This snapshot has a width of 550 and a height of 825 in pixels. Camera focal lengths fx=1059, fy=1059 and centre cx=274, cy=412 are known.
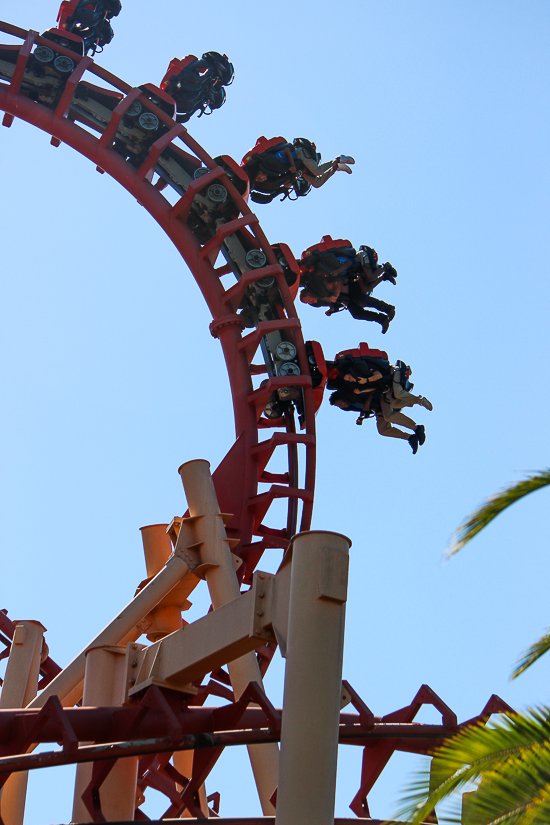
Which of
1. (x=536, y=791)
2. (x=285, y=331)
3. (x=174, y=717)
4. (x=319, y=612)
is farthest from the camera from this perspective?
(x=285, y=331)

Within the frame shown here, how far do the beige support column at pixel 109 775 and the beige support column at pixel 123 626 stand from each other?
0.20 meters

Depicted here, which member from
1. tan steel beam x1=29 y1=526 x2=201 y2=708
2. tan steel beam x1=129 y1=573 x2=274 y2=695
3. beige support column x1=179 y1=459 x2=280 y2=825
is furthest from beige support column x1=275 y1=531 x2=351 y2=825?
beige support column x1=179 y1=459 x2=280 y2=825

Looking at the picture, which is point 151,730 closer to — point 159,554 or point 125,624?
point 125,624

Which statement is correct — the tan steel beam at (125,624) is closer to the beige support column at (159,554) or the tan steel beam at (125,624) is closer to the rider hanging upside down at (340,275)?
the beige support column at (159,554)

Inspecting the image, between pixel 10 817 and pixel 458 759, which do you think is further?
pixel 10 817

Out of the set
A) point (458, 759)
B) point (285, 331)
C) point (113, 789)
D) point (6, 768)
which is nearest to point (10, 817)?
point (113, 789)

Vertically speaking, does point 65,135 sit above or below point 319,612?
above

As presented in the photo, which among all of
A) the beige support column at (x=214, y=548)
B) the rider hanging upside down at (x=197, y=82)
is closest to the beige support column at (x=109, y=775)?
the beige support column at (x=214, y=548)

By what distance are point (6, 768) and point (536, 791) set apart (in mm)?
2376

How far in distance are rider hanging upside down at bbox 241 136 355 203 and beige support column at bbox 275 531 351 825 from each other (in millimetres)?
7305

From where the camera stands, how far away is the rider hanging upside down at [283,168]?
11.1m

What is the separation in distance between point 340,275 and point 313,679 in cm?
693

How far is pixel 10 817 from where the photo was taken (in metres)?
6.56

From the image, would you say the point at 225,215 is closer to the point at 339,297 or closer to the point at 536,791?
the point at 339,297
